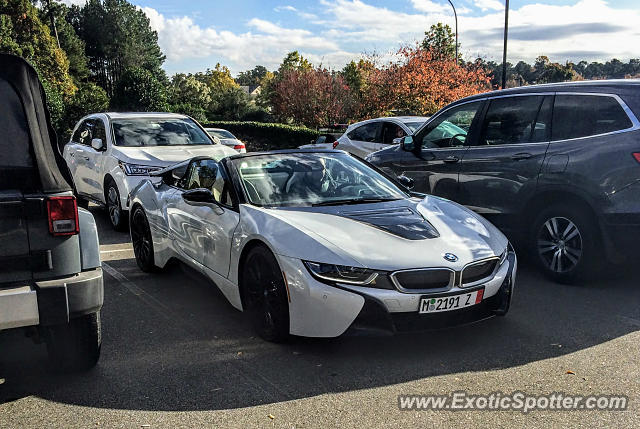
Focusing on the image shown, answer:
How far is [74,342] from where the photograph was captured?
3.88m

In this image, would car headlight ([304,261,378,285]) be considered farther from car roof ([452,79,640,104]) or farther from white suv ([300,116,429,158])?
white suv ([300,116,429,158])

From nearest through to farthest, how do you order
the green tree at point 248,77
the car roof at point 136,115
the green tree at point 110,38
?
the car roof at point 136,115
the green tree at point 110,38
the green tree at point 248,77

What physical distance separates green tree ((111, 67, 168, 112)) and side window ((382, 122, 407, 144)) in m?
23.1

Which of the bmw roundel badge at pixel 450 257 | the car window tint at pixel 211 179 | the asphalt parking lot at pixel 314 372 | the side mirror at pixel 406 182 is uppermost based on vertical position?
the car window tint at pixel 211 179

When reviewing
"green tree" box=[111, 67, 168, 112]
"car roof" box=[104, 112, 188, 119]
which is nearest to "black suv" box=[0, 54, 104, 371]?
"car roof" box=[104, 112, 188, 119]

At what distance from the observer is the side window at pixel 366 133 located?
12922 mm

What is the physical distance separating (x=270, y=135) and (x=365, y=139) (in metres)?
19.6

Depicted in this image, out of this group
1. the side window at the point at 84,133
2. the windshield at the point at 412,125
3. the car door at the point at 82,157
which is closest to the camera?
the car door at the point at 82,157

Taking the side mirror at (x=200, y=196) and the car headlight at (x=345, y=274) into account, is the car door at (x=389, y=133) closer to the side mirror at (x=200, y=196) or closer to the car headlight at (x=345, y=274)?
the side mirror at (x=200, y=196)

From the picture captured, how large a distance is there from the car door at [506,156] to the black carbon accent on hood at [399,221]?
2.02m

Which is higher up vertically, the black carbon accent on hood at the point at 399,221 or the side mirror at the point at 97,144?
the side mirror at the point at 97,144

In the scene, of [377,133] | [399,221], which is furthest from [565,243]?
[377,133]

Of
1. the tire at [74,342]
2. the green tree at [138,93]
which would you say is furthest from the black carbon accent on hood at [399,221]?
the green tree at [138,93]

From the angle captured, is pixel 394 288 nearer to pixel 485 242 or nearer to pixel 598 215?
pixel 485 242
